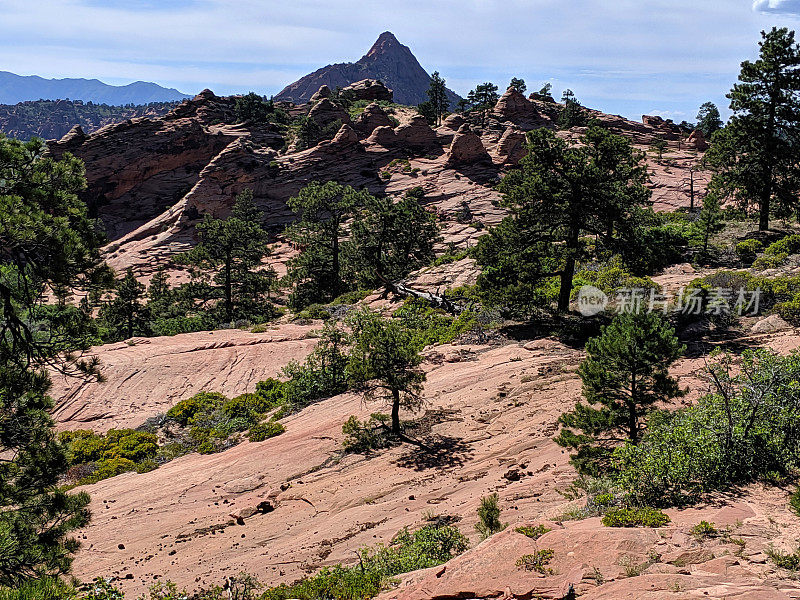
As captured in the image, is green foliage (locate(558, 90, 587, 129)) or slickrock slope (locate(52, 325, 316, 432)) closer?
slickrock slope (locate(52, 325, 316, 432))

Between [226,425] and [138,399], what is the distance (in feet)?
17.3

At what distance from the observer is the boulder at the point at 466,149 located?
65.8m

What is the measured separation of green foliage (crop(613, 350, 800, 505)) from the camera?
26.9ft

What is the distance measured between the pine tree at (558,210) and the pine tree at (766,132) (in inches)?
485

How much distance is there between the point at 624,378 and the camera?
10273 mm

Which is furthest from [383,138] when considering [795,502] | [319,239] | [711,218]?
[795,502]

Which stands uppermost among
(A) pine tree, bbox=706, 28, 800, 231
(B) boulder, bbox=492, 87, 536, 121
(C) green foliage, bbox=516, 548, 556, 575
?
(B) boulder, bbox=492, 87, 536, 121

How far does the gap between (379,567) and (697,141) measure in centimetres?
8811

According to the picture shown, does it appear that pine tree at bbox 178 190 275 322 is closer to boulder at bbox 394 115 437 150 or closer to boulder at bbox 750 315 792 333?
boulder at bbox 750 315 792 333

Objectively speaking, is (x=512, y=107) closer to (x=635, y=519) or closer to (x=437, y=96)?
(x=437, y=96)

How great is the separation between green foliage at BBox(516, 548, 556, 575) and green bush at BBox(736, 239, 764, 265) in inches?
1047

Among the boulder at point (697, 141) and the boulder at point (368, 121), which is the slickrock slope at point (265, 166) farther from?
the boulder at point (697, 141)

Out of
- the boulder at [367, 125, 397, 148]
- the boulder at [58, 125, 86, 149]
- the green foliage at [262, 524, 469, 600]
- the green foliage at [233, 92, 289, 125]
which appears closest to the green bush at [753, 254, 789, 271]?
the green foliage at [262, 524, 469, 600]

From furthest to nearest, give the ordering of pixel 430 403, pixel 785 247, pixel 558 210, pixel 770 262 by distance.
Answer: pixel 785 247, pixel 770 262, pixel 558 210, pixel 430 403
